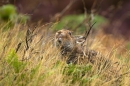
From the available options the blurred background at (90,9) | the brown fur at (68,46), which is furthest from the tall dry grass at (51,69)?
the blurred background at (90,9)

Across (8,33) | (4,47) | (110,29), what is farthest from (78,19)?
(4,47)

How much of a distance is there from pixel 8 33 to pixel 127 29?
44.0 ft

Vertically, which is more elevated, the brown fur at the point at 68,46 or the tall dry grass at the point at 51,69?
the brown fur at the point at 68,46

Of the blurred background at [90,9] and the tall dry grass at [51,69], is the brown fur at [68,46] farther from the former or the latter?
the blurred background at [90,9]

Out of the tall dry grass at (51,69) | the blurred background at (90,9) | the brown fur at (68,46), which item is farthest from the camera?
the blurred background at (90,9)

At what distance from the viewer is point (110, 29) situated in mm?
18781

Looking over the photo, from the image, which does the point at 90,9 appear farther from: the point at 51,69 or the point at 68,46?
the point at 51,69

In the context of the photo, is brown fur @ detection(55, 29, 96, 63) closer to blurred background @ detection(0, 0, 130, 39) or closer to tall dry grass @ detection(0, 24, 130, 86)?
tall dry grass @ detection(0, 24, 130, 86)

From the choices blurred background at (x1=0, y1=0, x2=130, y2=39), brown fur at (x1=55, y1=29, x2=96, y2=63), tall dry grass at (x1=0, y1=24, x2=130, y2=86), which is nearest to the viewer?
tall dry grass at (x1=0, y1=24, x2=130, y2=86)

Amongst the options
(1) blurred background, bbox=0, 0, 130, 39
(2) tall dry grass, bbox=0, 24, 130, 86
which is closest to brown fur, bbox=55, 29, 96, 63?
(2) tall dry grass, bbox=0, 24, 130, 86

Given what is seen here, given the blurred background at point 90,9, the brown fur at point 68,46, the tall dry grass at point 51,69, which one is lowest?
the tall dry grass at point 51,69

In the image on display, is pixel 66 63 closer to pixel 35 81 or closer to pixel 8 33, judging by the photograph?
pixel 35 81

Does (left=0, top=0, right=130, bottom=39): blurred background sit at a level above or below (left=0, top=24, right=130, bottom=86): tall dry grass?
above

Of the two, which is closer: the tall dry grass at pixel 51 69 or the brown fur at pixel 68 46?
the tall dry grass at pixel 51 69
